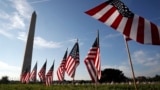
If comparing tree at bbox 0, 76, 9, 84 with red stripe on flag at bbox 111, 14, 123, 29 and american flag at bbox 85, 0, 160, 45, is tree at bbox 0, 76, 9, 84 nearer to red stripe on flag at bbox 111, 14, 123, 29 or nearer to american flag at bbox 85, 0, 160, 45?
american flag at bbox 85, 0, 160, 45

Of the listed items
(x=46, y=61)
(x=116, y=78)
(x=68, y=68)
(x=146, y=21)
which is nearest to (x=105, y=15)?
(x=146, y=21)

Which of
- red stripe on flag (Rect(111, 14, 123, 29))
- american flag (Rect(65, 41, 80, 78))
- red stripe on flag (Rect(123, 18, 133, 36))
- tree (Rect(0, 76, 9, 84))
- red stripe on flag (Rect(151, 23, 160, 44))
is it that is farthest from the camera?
tree (Rect(0, 76, 9, 84))

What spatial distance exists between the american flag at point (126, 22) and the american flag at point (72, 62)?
1376 centimetres

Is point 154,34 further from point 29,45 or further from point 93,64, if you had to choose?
point 29,45

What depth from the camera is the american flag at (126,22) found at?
827 cm

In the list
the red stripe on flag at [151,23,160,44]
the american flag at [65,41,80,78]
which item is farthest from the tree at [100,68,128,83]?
the red stripe on flag at [151,23,160,44]

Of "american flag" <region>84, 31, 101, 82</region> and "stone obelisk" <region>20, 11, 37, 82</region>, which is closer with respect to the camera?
"american flag" <region>84, 31, 101, 82</region>

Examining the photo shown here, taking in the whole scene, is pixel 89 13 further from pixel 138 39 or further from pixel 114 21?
pixel 138 39

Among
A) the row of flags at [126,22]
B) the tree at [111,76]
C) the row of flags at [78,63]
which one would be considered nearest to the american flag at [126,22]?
the row of flags at [126,22]

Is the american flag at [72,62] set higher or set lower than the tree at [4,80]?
lower

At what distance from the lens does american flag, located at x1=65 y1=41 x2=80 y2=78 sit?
22266 millimetres

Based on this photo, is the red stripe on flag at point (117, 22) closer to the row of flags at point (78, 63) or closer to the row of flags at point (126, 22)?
the row of flags at point (126, 22)

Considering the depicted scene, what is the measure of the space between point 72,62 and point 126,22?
14.8 metres

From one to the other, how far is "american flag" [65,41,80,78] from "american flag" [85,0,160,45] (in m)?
13.8
